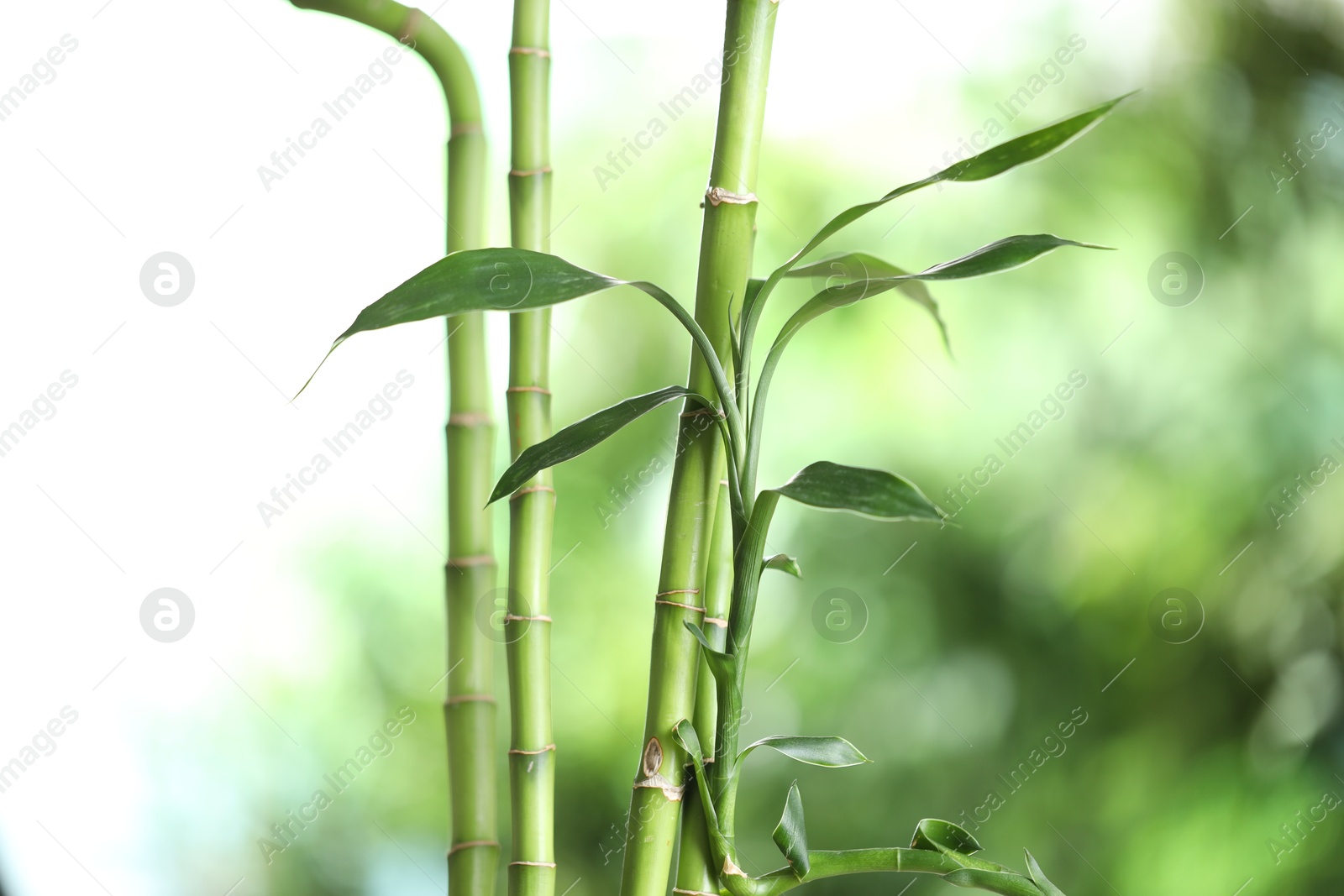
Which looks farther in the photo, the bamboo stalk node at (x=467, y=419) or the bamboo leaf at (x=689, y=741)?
the bamboo stalk node at (x=467, y=419)

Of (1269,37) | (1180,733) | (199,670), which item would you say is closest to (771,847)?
(1180,733)

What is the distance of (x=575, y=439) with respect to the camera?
339 millimetres

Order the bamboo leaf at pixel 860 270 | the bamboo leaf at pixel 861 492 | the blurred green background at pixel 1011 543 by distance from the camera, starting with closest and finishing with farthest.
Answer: the bamboo leaf at pixel 861 492 < the bamboo leaf at pixel 860 270 < the blurred green background at pixel 1011 543

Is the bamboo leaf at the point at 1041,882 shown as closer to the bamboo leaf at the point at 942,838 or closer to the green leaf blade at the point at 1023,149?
the bamboo leaf at the point at 942,838

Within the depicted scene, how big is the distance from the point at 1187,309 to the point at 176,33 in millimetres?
1171

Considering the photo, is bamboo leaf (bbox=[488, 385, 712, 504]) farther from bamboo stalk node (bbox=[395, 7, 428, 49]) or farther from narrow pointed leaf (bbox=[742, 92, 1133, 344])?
bamboo stalk node (bbox=[395, 7, 428, 49])

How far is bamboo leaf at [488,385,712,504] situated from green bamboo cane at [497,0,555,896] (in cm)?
7

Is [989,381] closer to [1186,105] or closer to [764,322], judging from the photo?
[764,322]

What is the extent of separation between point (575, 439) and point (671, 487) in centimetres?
5

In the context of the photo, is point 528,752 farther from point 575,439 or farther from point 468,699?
point 575,439

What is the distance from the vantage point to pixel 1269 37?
3.18 ft

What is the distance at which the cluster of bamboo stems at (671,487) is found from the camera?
32 cm

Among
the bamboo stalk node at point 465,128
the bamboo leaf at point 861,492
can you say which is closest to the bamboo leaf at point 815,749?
the bamboo leaf at point 861,492

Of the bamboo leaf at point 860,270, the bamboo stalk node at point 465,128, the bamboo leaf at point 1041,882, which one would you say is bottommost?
the bamboo leaf at point 1041,882
